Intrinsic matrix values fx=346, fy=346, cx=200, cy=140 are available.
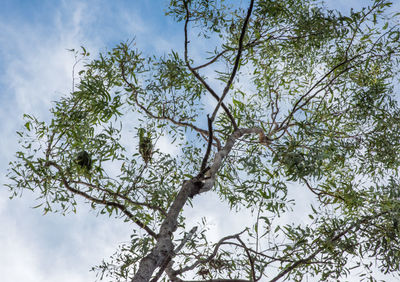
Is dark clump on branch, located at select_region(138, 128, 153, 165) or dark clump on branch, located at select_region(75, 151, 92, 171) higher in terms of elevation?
dark clump on branch, located at select_region(138, 128, 153, 165)

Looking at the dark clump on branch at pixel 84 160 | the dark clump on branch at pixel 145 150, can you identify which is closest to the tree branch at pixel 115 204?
the dark clump on branch at pixel 84 160

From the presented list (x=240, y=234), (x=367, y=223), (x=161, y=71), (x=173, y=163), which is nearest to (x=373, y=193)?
(x=367, y=223)

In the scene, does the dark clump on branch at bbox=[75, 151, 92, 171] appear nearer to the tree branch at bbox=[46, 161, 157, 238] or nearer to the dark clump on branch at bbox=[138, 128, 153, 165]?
the tree branch at bbox=[46, 161, 157, 238]

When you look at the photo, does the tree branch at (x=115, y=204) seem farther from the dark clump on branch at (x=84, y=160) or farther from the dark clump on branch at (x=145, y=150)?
the dark clump on branch at (x=145, y=150)

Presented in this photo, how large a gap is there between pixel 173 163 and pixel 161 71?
1085mm

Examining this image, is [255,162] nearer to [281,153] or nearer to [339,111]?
[281,153]

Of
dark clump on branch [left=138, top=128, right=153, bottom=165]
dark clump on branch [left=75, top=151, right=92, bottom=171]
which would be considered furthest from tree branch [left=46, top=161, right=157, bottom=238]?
dark clump on branch [left=138, top=128, right=153, bottom=165]

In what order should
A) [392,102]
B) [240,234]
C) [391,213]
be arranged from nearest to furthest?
[240,234], [391,213], [392,102]

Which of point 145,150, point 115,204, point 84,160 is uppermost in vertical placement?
point 145,150

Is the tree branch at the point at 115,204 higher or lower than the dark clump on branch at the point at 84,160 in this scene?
lower

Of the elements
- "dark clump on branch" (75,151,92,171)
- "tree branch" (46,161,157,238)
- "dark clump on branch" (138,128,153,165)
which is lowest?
"tree branch" (46,161,157,238)

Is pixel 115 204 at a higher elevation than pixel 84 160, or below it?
below

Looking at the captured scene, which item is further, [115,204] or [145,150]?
[145,150]

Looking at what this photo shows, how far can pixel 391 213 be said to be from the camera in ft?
9.82
